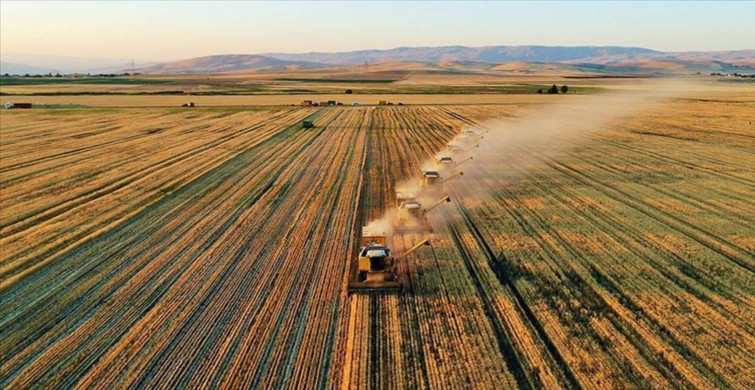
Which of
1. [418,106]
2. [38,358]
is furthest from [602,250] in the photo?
[418,106]

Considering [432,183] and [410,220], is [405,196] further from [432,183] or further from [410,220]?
[432,183]

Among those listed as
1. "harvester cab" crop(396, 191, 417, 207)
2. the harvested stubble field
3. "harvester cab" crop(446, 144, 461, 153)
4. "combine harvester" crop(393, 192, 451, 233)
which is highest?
"harvester cab" crop(446, 144, 461, 153)

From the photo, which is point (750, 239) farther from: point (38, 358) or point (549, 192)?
point (38, 358)

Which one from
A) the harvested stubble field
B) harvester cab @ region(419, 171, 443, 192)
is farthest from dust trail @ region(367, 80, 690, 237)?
the harvested stubble field

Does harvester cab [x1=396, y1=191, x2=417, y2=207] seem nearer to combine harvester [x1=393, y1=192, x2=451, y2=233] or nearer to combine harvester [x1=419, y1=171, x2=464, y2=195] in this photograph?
combine harvester [x1=393, y1=192, x2=451, y2=233]

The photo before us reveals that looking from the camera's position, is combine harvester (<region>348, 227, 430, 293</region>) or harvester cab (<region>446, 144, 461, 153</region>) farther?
harvester cab (<region>446, 144, 461, 153</region>)

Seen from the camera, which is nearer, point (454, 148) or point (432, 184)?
point (432, 184)

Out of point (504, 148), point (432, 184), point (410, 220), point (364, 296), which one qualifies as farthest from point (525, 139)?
point (364, 296)

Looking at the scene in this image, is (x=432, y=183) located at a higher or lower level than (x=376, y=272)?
higher

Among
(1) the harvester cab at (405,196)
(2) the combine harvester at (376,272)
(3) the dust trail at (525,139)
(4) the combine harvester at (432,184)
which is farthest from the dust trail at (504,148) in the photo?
(2) the combine harvester at (376,272)
